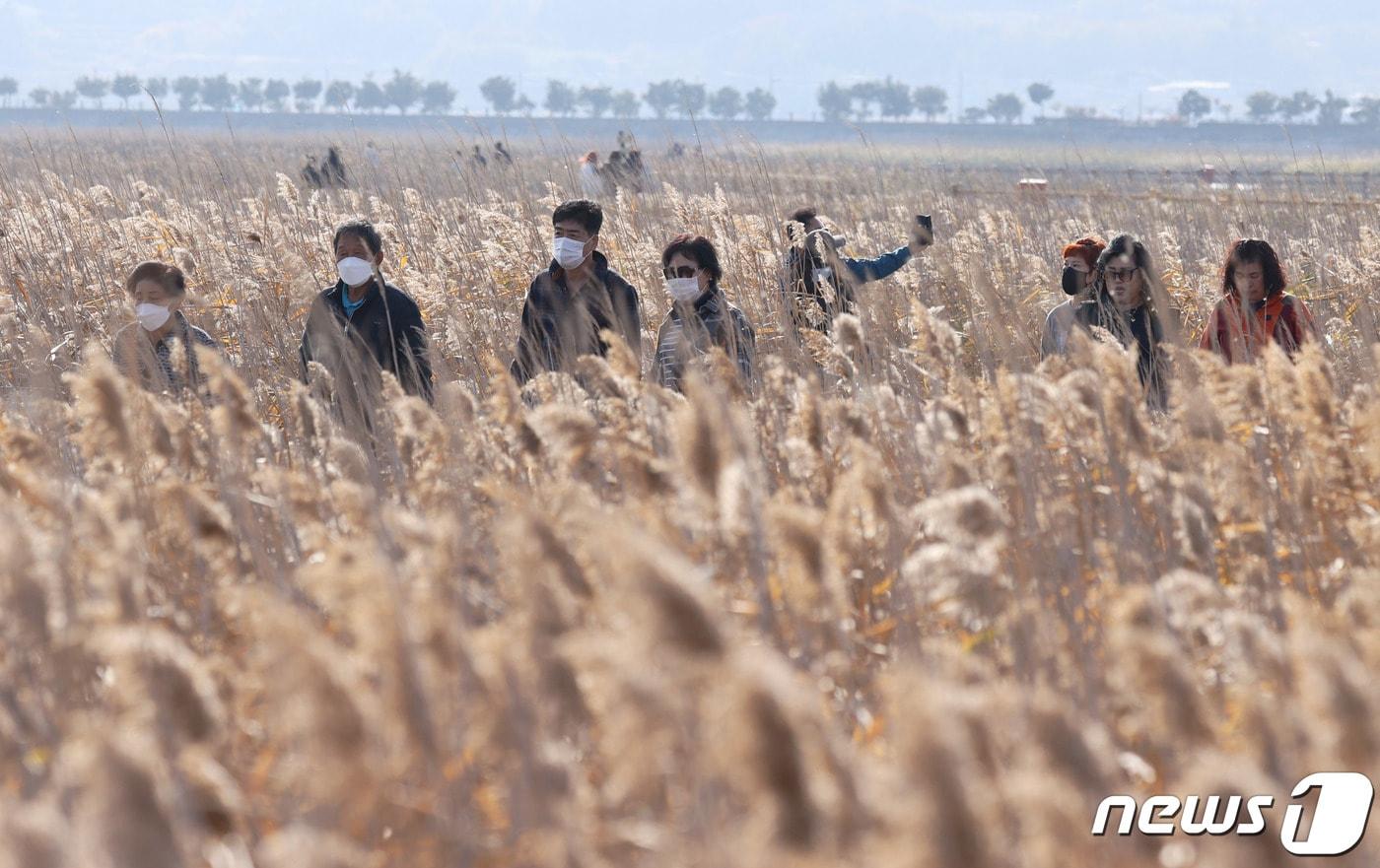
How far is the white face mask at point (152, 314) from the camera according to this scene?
5.93m

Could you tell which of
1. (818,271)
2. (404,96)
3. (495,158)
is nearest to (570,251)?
(818,271)

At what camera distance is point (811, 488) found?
4027 mm

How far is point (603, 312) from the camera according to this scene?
18.4 ft

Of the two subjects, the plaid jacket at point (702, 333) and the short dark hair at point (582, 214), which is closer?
the plaid jacket at point (702, 333)

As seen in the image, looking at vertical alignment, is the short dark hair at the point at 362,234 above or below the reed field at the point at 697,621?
above

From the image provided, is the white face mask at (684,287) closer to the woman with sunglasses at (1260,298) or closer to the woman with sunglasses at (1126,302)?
the woman with sunglasses at (1126,302)

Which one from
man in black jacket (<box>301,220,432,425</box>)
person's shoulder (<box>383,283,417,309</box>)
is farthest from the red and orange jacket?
person's shoulder (<box>383,283,417,309</box>)

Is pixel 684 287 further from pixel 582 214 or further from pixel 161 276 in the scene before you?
pixel 161 276

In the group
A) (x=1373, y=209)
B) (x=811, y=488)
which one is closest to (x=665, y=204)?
(x=1373, y=209)

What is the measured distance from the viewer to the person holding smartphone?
6.93 m

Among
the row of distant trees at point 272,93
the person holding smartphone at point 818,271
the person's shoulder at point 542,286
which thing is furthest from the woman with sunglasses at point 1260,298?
the row of distant trees at point 272,93

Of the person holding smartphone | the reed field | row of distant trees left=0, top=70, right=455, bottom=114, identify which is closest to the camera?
the reed field

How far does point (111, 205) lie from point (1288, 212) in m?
10.5

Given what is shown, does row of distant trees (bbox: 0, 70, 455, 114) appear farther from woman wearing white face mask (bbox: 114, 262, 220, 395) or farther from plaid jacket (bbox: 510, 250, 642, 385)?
woman wearing white face mask (bbox: 114, 262, 220, 395)
